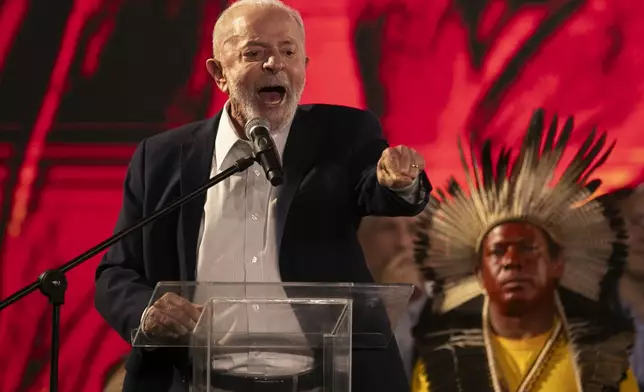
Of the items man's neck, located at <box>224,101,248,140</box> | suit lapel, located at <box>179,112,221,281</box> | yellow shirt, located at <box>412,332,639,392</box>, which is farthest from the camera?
yellow shirt, located at <box>412,332,639,392</box>

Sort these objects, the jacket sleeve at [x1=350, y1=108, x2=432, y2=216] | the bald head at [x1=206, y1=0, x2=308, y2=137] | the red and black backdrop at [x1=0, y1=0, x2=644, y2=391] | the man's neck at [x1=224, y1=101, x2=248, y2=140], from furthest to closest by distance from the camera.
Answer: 1. the red and black backdrop at [x1=0, y1=0, x2=644, y2=391]
2. the man's neck at [x1=224, y1=101, x2=248, y2=140]
3. the bald head at [x1=206, y1=0, x2=308, y2=137]
4. the jacket sleeve at [x1=350, y1=108, x2=432, y2=216]

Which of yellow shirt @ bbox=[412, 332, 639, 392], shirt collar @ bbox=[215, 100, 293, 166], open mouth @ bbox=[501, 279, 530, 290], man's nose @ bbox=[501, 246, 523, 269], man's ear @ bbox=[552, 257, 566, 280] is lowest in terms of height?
yellow shirt @ bbox=[412, 332, 639, 392]

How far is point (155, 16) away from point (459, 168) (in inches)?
44.0

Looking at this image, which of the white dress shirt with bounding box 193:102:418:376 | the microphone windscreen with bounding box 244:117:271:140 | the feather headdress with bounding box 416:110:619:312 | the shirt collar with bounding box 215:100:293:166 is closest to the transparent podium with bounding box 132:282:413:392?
the microphone windscreen with bounding box 244:117:271:140

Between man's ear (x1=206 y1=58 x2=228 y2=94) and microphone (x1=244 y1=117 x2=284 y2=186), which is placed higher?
man's ear (x1=206 y1=58 x2=228 y2=94)

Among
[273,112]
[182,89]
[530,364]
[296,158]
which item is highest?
[182,89]

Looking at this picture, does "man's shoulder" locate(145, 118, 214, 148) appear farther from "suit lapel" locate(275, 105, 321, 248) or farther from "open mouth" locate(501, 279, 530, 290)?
"open mouth" locate(501, 279, 530, 290)

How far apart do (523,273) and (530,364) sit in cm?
27

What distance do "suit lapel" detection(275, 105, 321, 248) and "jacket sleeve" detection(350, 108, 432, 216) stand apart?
0.11 meters

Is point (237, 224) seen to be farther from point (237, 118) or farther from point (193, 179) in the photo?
point (237, 118)

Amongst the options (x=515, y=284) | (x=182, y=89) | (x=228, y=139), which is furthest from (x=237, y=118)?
(x=515, y=284)

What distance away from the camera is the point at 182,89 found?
320cm

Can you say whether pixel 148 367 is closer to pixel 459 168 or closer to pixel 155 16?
pixel 459 168

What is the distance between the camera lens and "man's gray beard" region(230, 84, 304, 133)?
2.42 meters
